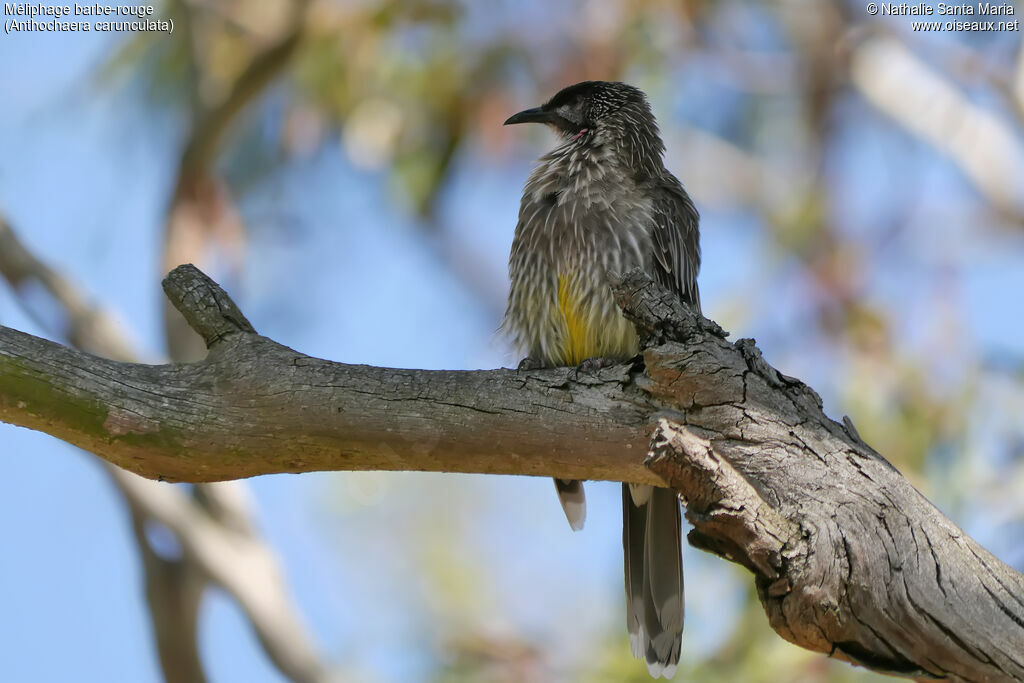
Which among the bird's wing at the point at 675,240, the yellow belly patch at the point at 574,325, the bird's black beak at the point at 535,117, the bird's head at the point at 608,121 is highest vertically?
the bird's black beak at the point at 535,117

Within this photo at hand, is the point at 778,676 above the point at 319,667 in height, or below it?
below

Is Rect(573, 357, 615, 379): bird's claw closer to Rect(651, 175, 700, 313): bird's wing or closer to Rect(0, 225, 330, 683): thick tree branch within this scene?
Rect(651, 175, 700, 313): bird's wing

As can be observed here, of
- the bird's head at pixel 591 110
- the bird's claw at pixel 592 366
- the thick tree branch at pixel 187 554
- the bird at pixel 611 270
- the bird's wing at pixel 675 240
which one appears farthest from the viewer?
the thick tree branch at pixel 187 554

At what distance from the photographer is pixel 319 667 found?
5.68 meters

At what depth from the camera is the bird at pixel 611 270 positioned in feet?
12.5

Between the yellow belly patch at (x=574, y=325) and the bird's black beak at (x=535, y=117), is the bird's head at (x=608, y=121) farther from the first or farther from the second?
the yellow belly patch at (x=574, y=325)

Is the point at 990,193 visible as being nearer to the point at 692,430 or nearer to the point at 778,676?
the point at 778,676

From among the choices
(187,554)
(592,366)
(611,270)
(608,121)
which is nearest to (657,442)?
(592,366)

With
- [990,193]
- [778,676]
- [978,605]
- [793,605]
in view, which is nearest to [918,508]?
[978,605]

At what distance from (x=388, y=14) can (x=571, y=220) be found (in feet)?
12.1

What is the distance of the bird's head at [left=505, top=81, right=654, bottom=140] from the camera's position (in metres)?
4.46

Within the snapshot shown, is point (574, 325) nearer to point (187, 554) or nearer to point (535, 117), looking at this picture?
point (535, 117)

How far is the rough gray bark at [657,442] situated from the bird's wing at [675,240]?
3.70ft

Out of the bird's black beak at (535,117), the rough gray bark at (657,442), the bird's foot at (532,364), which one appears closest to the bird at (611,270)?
the bird's foot at (532,364)
